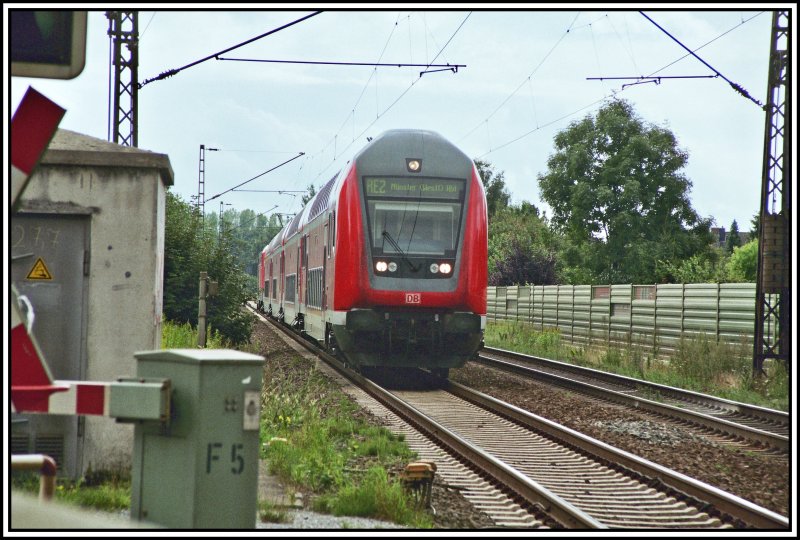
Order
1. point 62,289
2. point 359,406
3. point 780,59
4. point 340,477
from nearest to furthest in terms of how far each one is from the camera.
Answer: point 62,289 → point 340,477 → point 359,406 → point 780,59

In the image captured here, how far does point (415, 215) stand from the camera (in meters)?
14.5

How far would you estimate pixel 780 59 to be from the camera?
15312 mm

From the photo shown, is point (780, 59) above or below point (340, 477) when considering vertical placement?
above

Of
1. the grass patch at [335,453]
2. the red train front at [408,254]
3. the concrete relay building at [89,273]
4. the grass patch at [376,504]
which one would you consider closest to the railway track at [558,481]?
the grass patch at [335,453]

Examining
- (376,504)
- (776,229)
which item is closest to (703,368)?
(776,229)

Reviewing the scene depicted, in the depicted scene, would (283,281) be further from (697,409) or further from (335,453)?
(335,453)

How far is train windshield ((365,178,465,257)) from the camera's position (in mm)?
14430

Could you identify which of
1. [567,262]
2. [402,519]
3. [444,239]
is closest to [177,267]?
[444,239]

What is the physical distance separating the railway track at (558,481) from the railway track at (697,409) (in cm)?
213

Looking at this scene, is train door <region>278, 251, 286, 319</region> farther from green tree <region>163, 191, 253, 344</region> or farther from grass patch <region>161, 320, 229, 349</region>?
grass patch <region>161, 320, 229, 349</region>

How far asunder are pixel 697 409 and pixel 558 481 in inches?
229

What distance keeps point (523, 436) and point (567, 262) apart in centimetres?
4176

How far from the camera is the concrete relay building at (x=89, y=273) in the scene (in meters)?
6.68

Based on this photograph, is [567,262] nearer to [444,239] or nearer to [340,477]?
[444,239]
